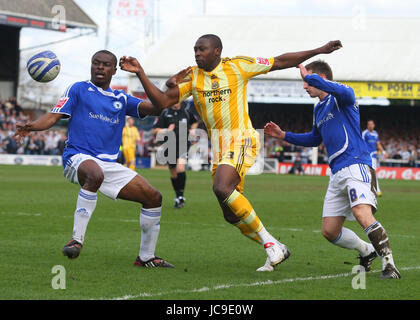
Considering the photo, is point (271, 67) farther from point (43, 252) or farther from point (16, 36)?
point (16, 36)

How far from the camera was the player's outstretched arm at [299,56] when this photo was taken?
7.32 metres

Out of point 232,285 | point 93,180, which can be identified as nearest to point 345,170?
point 232,285

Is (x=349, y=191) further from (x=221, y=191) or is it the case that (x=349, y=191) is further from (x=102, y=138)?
(x=102, y=138)

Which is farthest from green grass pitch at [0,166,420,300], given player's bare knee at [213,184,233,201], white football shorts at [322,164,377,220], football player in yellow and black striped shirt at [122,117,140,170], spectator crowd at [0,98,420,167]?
spectator crowd at [0,98,420,167]

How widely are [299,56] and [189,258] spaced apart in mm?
2557

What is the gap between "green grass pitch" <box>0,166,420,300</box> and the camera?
5.92 meters

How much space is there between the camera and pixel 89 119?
752 centimetres

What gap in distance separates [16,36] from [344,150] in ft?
147

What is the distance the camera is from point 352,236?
7.29 meters

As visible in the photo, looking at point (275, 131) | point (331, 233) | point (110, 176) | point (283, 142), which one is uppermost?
point (275, 131)

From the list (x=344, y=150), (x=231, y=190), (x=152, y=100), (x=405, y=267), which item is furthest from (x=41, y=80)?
(x=405, y=267)

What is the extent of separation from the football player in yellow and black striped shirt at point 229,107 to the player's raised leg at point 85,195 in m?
0.95

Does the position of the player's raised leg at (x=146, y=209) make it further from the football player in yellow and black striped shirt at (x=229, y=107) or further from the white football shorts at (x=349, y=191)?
the white football shorts at (x=349, y=191)

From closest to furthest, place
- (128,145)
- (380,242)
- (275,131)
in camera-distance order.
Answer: (380,242) → (275,131) → (128,145)
